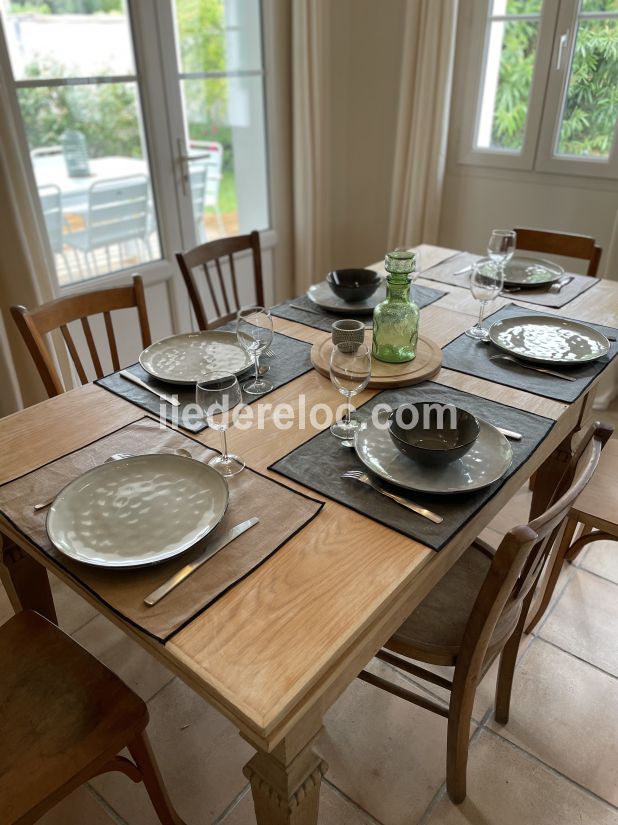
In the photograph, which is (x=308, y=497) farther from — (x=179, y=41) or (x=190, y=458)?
(x=179, y=41)

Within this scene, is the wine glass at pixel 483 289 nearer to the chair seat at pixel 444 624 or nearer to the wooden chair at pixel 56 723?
the chair seat at pixel 444 624

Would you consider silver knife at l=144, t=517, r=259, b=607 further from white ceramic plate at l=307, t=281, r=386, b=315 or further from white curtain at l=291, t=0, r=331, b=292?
white curtain at l=291, t=0, r=331, b=292

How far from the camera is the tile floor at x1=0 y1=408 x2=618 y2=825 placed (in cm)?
135

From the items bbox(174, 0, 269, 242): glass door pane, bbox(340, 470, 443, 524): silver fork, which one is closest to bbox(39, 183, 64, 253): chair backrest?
bbox(174, 0, 269, 242): glass door pane

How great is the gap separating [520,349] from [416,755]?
3.35ft

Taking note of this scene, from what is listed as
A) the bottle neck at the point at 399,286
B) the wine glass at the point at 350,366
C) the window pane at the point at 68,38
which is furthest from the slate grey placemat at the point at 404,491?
the window pane at the point at 68,38

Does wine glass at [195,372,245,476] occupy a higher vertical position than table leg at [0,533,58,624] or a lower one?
higher

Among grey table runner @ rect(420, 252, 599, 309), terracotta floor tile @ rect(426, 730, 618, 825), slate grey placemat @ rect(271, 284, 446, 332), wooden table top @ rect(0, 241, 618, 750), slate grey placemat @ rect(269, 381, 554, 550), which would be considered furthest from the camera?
grey table runner @ rect(420, 252, 599, 309)

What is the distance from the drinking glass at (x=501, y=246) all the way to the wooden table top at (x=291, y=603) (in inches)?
29.3

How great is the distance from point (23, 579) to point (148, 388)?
490mm

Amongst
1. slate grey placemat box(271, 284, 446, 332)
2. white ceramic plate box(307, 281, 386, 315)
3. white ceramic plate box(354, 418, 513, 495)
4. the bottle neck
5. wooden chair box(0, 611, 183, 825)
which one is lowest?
wooden chair box(0, 611, 183, 825)

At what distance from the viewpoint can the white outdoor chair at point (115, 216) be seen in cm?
262

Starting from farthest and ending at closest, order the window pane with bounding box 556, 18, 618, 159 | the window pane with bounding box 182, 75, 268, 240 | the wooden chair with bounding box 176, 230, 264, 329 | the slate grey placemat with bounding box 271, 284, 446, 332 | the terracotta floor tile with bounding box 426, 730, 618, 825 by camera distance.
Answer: the window pane with bounding box 182, 75, 268, 240 < the window pane with bounding box 556, 18, 618, 159 < the wooden chair with bounding box 176, 230, 264, 329 < the slate grey placemat with bounding box 271, 284, 446, 332 < the terracotta floor tile with bounding box 426, 730, 618, 825

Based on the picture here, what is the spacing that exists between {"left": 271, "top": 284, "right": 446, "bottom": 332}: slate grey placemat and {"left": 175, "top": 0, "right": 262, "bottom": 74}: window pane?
4.84 ft
